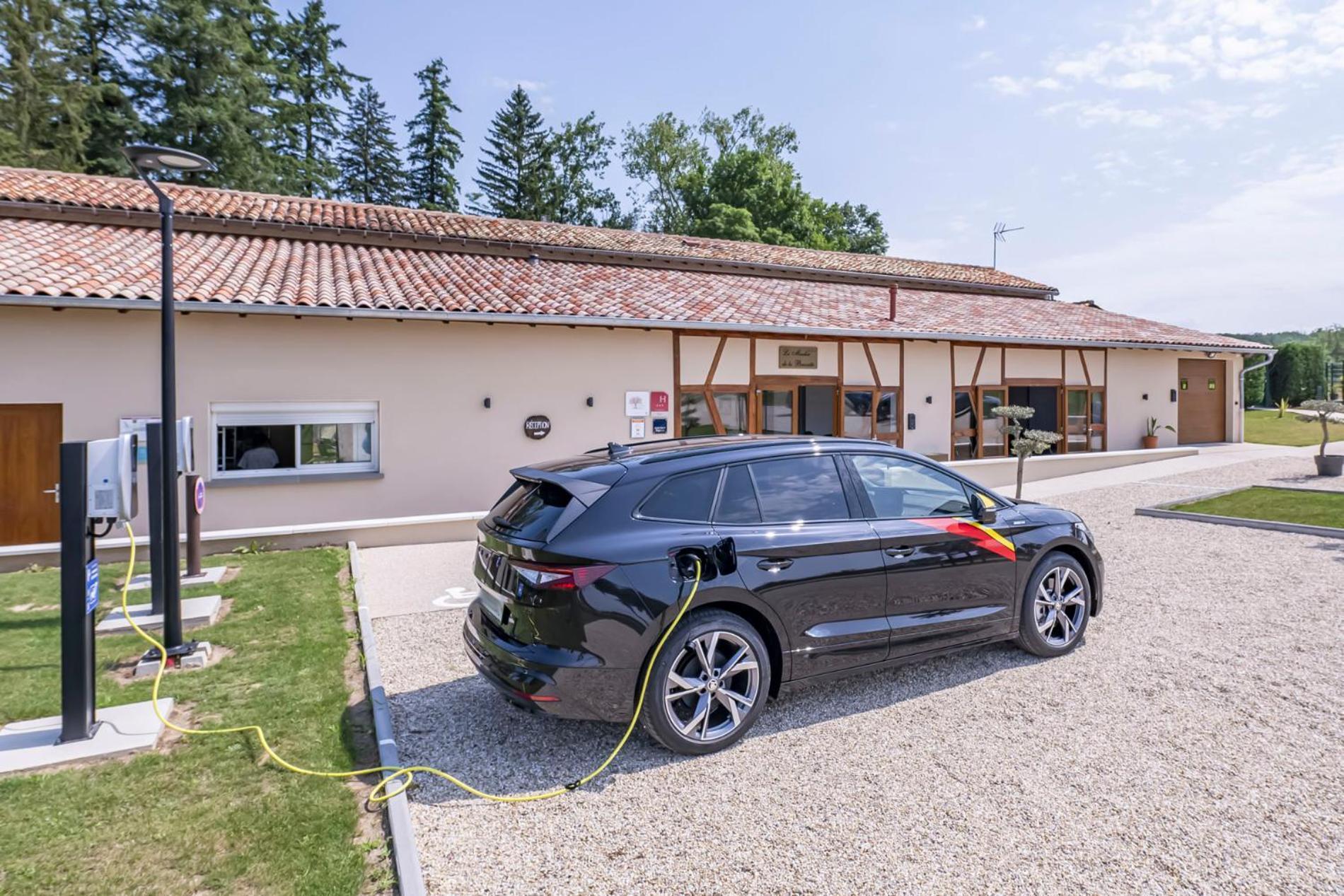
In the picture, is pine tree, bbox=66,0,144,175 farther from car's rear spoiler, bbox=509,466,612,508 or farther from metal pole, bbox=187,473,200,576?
car's rear spoiler, bbox=509,466,612,508

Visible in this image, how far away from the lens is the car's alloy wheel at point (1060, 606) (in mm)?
4801

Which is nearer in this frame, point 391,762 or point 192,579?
point 391,762

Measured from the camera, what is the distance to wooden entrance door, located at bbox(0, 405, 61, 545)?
8.19 meters

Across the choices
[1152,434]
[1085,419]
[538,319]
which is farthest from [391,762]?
[1152,434]

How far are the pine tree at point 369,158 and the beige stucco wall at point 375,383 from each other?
30.6 metres

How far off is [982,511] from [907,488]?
515mm

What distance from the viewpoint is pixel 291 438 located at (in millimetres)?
9445

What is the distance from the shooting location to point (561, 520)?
356cm

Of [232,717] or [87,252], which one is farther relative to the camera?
[87,252]

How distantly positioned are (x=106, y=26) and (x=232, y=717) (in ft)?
103

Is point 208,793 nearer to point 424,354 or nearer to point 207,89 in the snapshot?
point 424,354

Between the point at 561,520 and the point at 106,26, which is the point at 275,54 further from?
the point at 561,520

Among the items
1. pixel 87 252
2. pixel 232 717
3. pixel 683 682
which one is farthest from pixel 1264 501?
pixel 87 252

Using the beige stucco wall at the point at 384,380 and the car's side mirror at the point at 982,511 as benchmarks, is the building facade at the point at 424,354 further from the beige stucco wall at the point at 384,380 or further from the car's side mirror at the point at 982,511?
the car's side mirror at the point at 982,511
